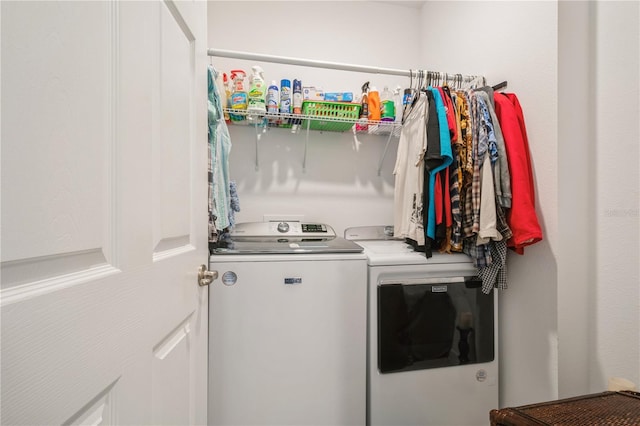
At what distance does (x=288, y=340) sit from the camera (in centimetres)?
122

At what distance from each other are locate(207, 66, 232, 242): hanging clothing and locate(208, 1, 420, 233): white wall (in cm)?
62

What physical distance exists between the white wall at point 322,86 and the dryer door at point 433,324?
770 mm

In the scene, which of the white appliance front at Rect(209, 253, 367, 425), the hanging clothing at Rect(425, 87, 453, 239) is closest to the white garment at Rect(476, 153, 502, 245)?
the hanging clothing at Rect(425, 87, 453, 239)

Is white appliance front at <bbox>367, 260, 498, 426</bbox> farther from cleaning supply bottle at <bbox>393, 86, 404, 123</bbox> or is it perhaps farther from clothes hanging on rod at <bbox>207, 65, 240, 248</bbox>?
cleaning supply bottle at <bbox>393, 86, 404, 123</bbox>

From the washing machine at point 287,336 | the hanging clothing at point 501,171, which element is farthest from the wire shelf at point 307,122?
the washing machine at point 287,336

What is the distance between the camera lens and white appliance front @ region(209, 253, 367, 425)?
3.87 feet

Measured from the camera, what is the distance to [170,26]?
686 mm

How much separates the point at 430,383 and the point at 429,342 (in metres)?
0.20

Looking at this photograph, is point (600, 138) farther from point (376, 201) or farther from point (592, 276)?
point (376, 201)

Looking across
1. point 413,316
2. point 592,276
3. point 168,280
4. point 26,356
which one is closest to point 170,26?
point 168,280

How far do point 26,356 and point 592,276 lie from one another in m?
1.75

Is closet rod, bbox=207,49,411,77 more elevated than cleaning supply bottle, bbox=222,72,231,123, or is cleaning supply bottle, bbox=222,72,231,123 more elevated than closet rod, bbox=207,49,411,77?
closet rod, bbox=207,49,411,77

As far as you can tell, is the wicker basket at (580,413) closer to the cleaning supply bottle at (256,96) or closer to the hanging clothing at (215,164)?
the hanging clothing at (215,164)

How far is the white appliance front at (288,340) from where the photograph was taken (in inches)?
46.4
